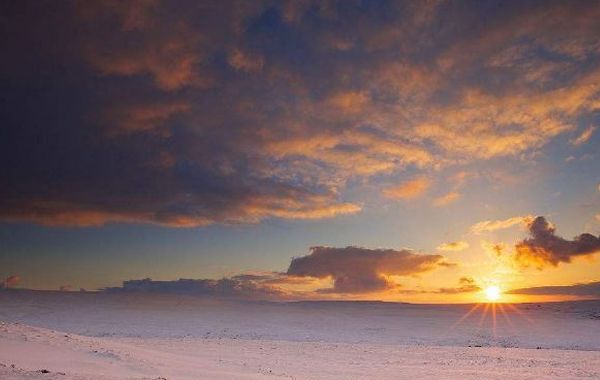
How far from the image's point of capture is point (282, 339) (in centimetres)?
4047

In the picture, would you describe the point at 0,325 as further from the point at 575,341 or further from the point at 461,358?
the point at 575,341

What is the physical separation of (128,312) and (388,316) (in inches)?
1155

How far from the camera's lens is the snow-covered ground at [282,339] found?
1706 centimetres

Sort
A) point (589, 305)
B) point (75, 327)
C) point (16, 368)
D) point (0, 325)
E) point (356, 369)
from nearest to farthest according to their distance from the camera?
point (16, 368) → point (0, 325) → point (356, 369) → point (75, 327) → point (589, 305)

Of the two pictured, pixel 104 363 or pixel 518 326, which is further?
pixel 518 326

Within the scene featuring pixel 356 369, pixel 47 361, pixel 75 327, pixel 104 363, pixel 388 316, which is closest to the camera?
pixel 47 361

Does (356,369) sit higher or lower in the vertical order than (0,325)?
lower

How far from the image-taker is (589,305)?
6831 centimetres

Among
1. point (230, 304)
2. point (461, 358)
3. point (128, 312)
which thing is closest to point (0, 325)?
point (461, 358)

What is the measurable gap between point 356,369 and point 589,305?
58556mm

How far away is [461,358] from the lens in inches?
1112

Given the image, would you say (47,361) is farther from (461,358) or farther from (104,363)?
(461,358)

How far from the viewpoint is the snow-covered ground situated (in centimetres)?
1706

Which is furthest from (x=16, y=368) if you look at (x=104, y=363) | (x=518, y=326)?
(x=518, y=326)
